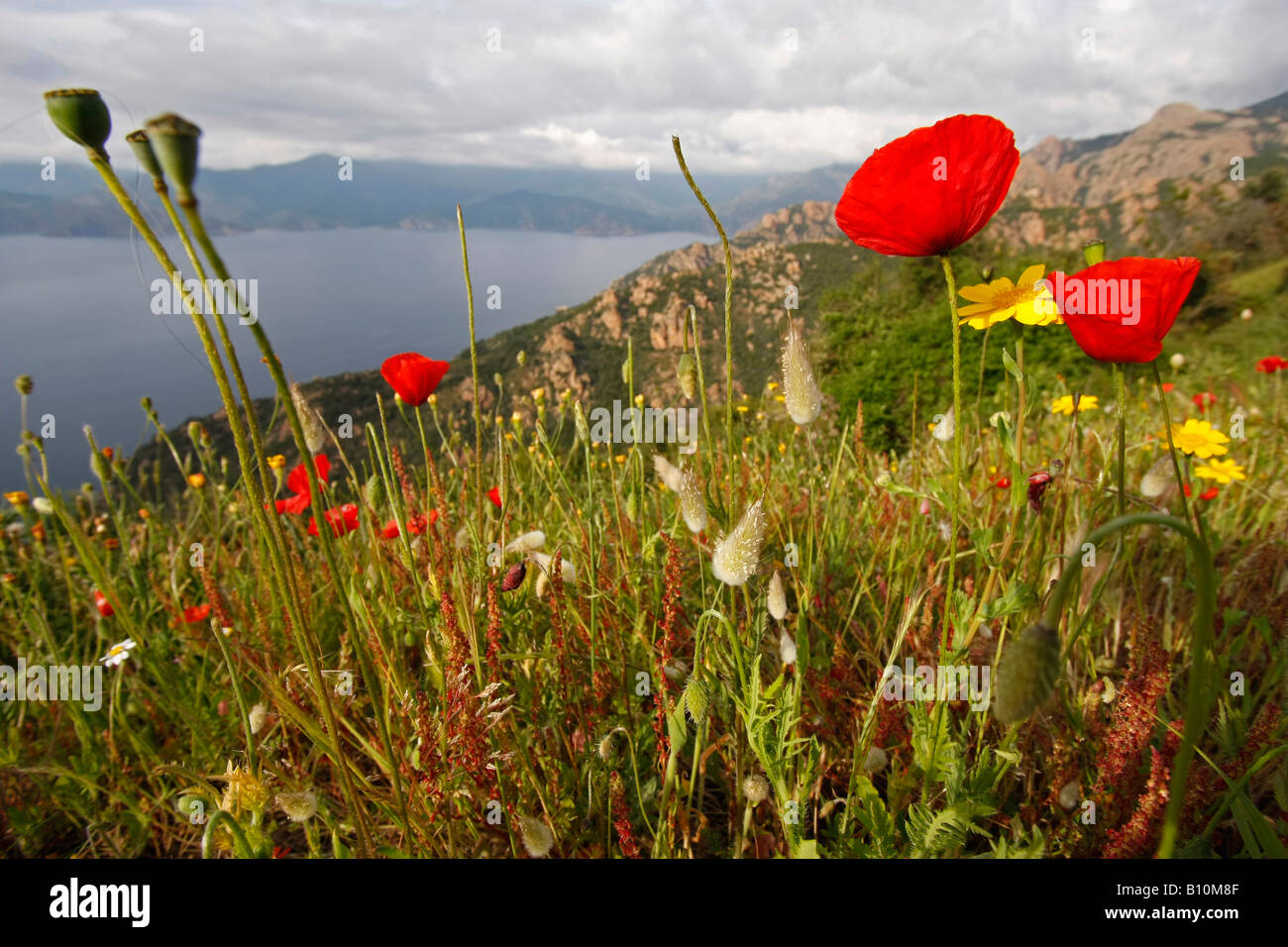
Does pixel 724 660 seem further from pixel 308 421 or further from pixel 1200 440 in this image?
pixel 1200 440

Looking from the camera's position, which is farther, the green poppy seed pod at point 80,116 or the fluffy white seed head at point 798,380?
the fluffy white seed head at point 798,380

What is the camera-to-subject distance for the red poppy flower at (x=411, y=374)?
63.4 inches

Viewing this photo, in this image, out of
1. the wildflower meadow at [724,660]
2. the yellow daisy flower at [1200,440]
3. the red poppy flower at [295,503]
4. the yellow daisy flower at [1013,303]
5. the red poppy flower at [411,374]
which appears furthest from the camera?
the red poppy flower at [295,503]

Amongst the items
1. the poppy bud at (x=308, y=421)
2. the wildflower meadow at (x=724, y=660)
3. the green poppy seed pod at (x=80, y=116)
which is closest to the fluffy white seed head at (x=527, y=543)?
the wildflower meadow at (x=724, y=660)

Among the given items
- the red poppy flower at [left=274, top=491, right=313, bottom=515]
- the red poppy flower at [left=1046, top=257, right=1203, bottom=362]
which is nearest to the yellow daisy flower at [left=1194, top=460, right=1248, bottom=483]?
the red poppy flower at [left=1046, top=257, right=1203, bottom=362]

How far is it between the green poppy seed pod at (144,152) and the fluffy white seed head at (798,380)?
0.96 meters

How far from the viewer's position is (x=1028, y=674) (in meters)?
0.57

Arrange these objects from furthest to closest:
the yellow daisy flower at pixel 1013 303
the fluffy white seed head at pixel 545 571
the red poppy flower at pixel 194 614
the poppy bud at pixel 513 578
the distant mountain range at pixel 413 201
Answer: the distant mountain range at pixel 413 201
the red poppy flower at pixel 194 614
the fluffy white seed head at pixel 545 571
the poppy bud at pixel 513 578
the yellow daisy flower at pixel 1013 303

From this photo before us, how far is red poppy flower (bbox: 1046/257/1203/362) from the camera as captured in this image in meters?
A: 0.97

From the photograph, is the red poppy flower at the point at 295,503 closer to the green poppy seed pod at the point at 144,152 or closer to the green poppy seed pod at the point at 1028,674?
the green poppy seed pod at the point at 144,152

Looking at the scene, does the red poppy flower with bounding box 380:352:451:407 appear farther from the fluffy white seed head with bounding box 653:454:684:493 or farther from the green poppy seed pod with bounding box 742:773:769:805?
the green poppy seed pod with bounding box 742:773:769:805

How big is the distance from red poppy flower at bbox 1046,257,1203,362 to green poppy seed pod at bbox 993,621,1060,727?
65 cm

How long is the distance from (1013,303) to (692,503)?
2.48 ft

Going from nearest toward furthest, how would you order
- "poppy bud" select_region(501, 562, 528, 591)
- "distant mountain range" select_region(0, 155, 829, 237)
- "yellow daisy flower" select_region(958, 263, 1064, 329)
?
1. "yellow daisy flower" select_region(958, 263, 1064, 329)
2. "poppy bud" select_region(501, 562, 528, 591)
3. "distant mountain range" select_region(0, 155, 829, 237)
